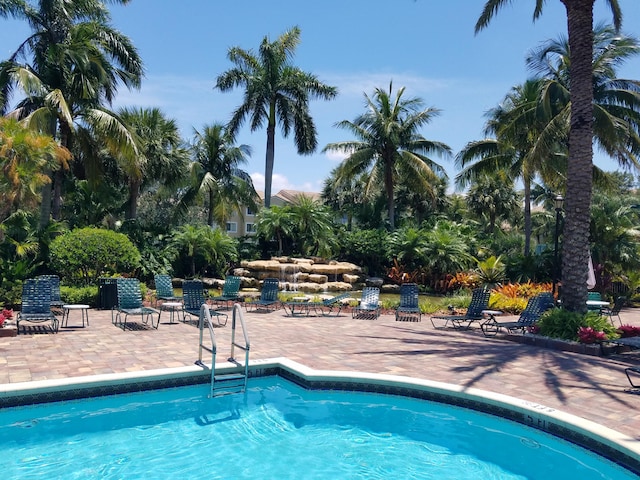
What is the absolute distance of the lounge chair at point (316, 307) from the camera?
53.3 feet

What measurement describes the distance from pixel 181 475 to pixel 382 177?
28510 millimetres

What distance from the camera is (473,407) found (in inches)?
278

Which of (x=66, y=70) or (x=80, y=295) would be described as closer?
(x=80, y=295)

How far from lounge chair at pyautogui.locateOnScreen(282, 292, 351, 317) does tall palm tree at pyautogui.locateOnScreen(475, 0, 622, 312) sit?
6.97m

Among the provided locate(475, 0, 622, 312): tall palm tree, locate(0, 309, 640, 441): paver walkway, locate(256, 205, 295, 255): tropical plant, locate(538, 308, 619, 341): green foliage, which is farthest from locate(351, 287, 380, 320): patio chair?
locate(256, 205, 295, 255): tropical plant

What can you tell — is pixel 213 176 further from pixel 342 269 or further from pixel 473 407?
pixel 473 407

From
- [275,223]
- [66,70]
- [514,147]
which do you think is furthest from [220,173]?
[514,147]

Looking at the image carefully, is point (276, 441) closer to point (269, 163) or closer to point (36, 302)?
point (36, 302)

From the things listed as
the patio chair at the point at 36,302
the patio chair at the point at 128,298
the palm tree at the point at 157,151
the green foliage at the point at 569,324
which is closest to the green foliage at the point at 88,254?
the patio chair at the point at 128,298

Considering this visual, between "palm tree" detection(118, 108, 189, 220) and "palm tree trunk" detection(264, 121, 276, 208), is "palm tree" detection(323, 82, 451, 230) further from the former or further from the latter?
"palm tree" detection(118, 108, 189, 220)

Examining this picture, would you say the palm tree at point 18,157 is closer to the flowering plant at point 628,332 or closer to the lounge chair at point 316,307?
the lounge chair at point 316,307

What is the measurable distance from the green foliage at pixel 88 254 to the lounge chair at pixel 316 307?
552cm

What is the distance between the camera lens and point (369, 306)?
15.7 metres

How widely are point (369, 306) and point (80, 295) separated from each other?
8.78 meters
